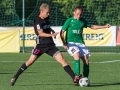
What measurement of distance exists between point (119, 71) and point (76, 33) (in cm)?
400

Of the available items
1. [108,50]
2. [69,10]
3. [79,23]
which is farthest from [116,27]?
[79,23]

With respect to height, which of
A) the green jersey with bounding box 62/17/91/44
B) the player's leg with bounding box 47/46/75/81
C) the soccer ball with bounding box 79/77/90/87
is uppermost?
the green jersey with bounding box 62/17/91/44

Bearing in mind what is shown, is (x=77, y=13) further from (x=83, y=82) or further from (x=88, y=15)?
(x=88, y=15)

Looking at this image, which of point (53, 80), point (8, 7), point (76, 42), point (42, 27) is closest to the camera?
point (42, 27)

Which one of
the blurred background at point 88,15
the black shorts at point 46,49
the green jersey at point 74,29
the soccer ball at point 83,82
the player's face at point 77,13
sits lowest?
the blurred background at point 88,15

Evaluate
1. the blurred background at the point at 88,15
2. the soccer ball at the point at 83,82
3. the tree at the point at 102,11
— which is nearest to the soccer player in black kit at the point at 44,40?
the soccer ball at the point at 83,82

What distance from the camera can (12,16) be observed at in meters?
31.4

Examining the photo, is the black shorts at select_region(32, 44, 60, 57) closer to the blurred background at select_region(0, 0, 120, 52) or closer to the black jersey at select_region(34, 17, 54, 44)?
the black jersey at select_region(34, 17, 54, 44)

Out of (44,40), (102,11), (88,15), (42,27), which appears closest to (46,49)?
(44,40)

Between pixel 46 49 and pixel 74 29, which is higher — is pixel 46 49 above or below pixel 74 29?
below

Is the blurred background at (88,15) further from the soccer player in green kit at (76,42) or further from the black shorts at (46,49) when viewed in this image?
the black shorts at (46,49)

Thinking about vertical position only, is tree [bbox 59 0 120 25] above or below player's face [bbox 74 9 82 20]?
below

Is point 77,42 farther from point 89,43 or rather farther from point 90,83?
point 89,43

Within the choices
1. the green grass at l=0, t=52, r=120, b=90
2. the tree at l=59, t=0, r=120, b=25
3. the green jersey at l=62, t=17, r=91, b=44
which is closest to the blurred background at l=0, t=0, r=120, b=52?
the tree at l=59, t=0, r=120, b=25
